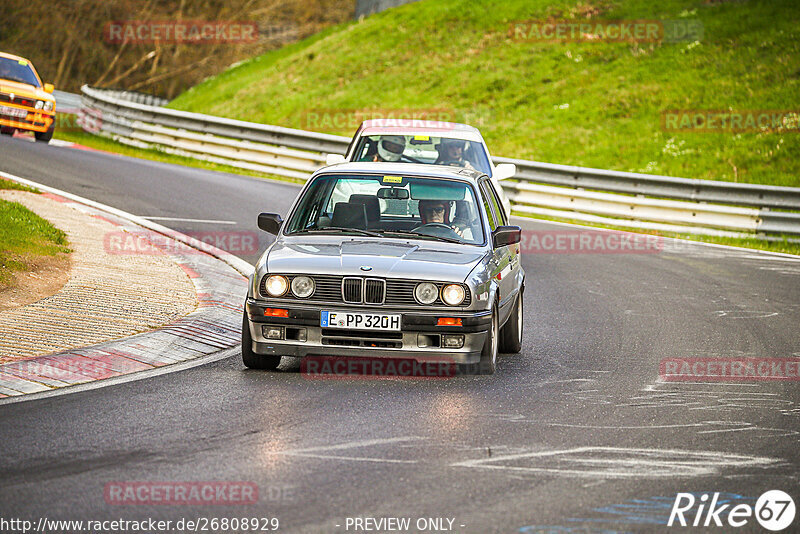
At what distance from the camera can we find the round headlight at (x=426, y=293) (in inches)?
320

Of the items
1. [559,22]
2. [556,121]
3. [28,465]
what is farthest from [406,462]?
[559,22]

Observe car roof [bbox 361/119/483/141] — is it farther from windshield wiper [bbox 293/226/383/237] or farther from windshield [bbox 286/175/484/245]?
windshield wiper [bbox 293/226/383/237]

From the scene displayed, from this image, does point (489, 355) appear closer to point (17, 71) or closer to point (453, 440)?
point (453, 440)

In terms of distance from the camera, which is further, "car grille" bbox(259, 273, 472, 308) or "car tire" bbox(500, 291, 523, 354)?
"car tire" bbox(500, 291, 523, 354)

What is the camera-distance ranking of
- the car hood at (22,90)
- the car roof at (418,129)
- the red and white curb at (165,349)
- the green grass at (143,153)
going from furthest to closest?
the green grass at (143,153) < the car hood at (22,90) < the car roof at (418,129) < the red and white curb at (165,349)

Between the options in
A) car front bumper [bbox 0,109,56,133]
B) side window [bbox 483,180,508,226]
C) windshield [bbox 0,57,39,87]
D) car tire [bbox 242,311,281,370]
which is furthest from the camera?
windshield [bbox 0,57,39,87]

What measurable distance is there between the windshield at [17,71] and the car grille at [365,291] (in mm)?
20138

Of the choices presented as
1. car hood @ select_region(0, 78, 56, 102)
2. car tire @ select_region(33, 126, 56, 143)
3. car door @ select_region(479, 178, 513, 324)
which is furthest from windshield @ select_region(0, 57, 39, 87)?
car door @ select_region(479, 178, 513, 324)

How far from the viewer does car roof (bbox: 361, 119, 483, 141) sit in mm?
14781

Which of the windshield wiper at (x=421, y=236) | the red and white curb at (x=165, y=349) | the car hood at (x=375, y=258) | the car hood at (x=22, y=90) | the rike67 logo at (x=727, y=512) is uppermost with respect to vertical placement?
the car hood at (x=22, y=90)

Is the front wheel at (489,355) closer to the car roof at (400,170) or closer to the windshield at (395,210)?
the windshield at (395,210)

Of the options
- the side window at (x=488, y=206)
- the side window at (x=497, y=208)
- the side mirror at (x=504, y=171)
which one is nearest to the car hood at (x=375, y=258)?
the side window at (x=488, y=206)

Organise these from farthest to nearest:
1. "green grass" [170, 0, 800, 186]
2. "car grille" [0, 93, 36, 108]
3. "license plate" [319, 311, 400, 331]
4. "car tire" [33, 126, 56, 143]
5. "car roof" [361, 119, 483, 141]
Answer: "green grass" [170, 0, 800, 186] < "car tire" [33, 126, 56, 143] < "car grille" [0, 93, 36, 108] < "car roof" [361, 119, 483, 141] < "license plate" [319, 311, 400, 331]

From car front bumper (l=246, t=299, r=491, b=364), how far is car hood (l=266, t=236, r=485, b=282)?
271 mm
